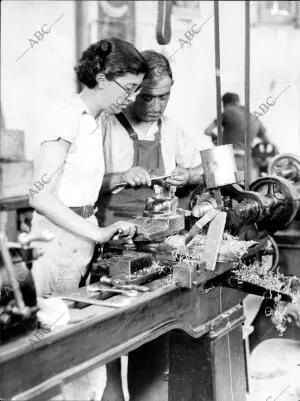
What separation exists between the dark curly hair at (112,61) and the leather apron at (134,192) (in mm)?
809

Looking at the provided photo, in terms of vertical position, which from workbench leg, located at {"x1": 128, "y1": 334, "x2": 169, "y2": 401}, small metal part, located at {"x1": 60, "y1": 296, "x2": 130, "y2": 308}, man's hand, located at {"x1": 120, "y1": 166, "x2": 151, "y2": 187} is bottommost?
workbench leg, located at {"x1": 128, "y1": 334, "x2": 169, "y2": 401}

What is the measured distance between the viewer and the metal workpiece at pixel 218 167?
115 inches

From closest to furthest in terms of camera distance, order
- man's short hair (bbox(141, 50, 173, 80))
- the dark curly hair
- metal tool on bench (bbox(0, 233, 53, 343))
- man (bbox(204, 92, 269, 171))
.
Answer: metal tool on bench (bbox(0, 233, 53, 343)) < the dark curly hair < man's short hair (bbox(141, 50, 173, 80)) < man (bbox(204, 92, 269, 171))

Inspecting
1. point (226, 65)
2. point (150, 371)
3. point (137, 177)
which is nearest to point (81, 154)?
point (137, 177)

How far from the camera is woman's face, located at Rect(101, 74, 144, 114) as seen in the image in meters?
2.46

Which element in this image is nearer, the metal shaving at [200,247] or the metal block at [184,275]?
the metal block at [184,275]

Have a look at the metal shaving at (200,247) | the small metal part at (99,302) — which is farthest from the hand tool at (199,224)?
the small metal part at (99,302)

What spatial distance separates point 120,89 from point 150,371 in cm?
149

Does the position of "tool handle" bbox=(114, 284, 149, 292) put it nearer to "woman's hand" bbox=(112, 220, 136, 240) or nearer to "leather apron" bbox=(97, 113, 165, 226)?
"woman's hand" bbox=(112, 220, 136, 240)

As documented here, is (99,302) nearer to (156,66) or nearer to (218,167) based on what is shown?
(218,167)

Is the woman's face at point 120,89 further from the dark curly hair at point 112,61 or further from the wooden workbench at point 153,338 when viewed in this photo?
the wooden workbench at point 153,338

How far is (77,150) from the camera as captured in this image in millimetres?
2439

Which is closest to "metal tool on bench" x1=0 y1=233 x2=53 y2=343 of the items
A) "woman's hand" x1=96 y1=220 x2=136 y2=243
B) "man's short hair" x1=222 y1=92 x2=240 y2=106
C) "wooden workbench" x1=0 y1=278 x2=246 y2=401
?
"wooden workbench" x1=0 y1=278 x2=246 y2=401

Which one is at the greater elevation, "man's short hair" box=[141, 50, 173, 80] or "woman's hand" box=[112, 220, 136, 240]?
"man's short hair" box=[141, 50, 173, 80]
